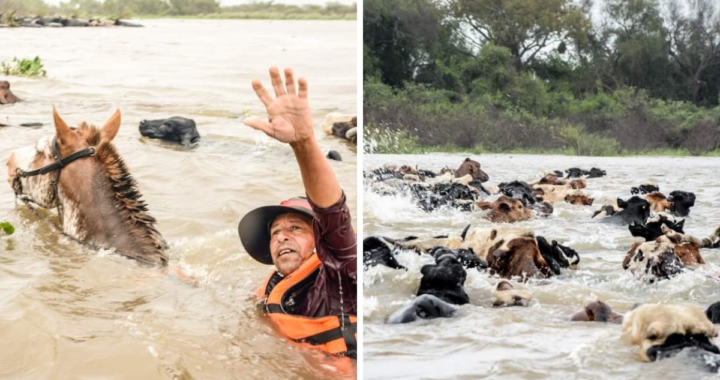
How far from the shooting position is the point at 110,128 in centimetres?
206

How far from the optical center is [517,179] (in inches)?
107

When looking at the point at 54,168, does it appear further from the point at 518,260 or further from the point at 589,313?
the point at 589,313

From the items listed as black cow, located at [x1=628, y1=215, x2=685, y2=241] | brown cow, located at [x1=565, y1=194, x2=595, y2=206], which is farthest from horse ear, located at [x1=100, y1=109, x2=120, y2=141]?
black cow, located at [x1=628, y1=215, x2=685, y2=241]

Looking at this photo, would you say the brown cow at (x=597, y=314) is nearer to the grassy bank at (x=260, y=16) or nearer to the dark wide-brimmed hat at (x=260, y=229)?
the dark wide-brimmed hat at (x=260, y=229)

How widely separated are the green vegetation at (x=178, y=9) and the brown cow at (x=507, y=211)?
86cm

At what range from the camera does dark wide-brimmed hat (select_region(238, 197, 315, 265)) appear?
2002 millimetres

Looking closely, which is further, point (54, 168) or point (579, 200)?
point (579, 200)

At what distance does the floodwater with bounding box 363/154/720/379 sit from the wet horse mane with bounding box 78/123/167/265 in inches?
24.2

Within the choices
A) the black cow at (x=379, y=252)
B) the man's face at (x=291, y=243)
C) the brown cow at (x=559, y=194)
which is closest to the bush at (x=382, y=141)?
the black cow at (x=379, y=252)

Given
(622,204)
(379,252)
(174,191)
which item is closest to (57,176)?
(174,191)

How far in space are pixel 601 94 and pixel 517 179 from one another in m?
0.36

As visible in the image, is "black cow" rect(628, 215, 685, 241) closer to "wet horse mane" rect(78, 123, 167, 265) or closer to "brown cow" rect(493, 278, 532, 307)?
"brown cow" rect(493, 278, 532, 307)

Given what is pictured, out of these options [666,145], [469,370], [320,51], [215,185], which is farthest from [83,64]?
[666,145]

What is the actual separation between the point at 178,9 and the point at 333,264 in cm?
74
